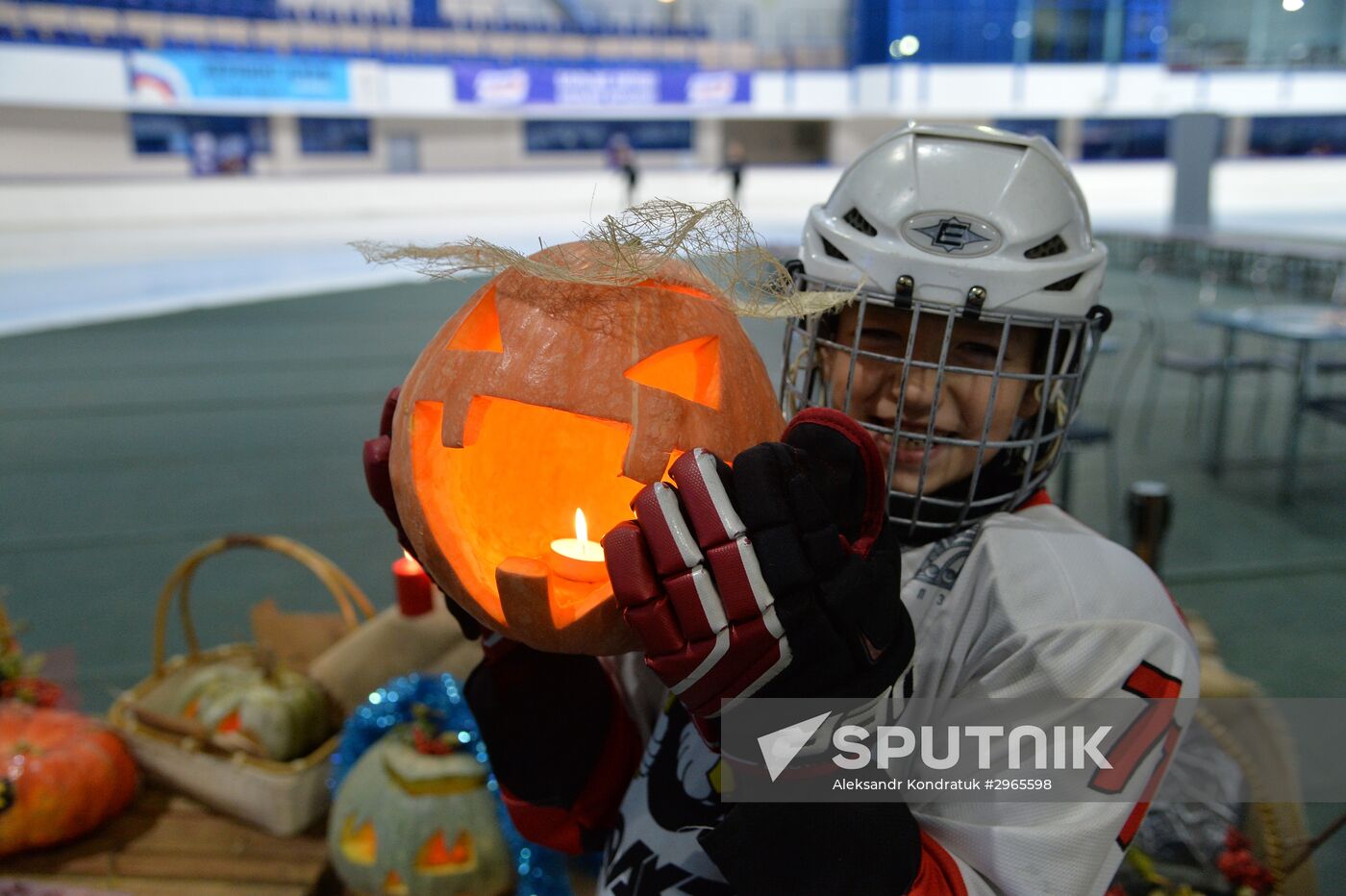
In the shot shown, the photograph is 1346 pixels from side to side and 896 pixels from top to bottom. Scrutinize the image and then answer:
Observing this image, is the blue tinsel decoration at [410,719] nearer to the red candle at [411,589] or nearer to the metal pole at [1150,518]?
the red candle at [411,589]

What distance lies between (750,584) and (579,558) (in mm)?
248

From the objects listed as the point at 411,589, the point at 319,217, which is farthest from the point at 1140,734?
the point at 319,217

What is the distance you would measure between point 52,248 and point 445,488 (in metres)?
18.4

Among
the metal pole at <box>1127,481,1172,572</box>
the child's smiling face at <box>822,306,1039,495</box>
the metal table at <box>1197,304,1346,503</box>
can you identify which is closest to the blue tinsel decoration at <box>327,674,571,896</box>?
the child's smiling face at <box>822,306,1039,495</box>

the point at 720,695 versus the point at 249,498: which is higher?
the point at 720,695

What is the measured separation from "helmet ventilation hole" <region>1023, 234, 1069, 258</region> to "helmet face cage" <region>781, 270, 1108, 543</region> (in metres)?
0.09

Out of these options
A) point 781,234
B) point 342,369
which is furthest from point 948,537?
point 781,234

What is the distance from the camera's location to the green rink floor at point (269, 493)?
3857 millimetres

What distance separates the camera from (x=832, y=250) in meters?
1.48

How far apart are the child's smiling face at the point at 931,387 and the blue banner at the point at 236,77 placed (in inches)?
967

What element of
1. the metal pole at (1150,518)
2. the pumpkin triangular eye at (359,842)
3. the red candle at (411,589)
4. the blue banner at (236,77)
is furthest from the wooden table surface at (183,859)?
the blue banner at (236,77)

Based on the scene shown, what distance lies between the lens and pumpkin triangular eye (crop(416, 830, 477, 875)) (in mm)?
2154

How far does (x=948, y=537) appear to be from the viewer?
133cm

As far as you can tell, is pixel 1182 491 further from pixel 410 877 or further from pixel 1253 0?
pixel 1253 0
